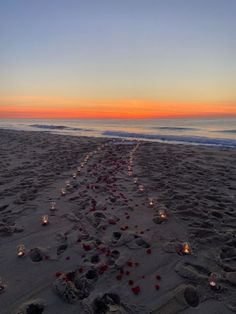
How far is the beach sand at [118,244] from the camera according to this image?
3.38m

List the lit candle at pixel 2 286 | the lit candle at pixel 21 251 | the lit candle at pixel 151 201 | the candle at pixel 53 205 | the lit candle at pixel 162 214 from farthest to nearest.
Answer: the lit candle at pixel 151 201 < the candle at pixel 53 205 < the lit candle at pixel 162 214 < the lit candle at pixel 21 251 < the lit candle at pixel 2 286

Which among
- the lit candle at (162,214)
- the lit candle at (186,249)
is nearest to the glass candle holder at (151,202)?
the lit candle at (162,214)

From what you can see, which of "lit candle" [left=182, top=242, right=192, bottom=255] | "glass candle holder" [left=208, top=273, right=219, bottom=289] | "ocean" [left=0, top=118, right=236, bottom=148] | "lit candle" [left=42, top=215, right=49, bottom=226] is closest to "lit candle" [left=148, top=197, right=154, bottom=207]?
"lit candle" [left=182, top=242, right=192, bottom=255]

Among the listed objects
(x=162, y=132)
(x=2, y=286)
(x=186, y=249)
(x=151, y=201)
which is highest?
(x=162, y=132)

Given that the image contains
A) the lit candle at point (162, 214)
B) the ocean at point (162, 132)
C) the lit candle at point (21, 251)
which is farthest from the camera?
the ocean at point (162, 132)

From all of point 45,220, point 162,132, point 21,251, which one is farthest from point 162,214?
point 162,132

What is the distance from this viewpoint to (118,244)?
4691 mm

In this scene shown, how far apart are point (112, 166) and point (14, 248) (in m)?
7.03

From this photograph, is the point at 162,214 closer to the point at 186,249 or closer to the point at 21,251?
the point at 186,249

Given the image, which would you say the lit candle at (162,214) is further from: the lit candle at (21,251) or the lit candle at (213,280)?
the lit candle at (21,251)

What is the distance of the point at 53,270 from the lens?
157 inches

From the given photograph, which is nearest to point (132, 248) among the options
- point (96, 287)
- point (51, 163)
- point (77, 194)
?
point (96, 287)

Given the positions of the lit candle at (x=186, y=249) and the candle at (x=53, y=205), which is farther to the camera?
the candle at (x=53, y=205)

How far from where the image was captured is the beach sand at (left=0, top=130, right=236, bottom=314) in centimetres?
338
